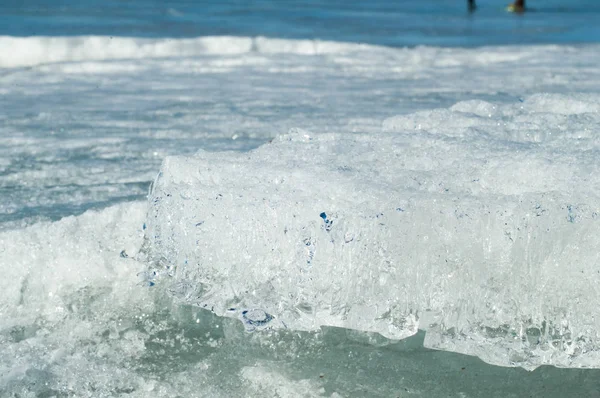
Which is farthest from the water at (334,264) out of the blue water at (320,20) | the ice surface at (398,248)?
the blue water at (320,20)

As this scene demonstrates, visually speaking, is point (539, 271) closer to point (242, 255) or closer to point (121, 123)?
point (242, 255)

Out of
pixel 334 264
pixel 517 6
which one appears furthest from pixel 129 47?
pixel 517 6

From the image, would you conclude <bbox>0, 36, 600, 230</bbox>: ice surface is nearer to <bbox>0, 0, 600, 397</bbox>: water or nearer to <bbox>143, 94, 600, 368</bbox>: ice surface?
<bbox>0, 0, 600, 397</bbox>: water

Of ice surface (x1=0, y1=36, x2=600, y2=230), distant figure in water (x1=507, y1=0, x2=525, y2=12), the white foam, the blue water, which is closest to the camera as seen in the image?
ice surface (x1=0, y1=36, x2=600, y2=230)

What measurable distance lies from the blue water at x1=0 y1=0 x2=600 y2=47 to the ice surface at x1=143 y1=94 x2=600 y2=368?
5.54 meters

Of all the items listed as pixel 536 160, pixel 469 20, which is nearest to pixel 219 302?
pixel 536 160

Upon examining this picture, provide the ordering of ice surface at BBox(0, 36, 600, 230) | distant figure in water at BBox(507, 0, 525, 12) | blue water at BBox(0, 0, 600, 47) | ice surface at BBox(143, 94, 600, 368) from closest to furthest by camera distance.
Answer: ice surface at BBox(143, 94, 600, 368) → ice surface at BBox(0, 36, 600, 230) → blue water at BBox(0, 0, 600, 47) → distant figure in water at BBox(507, 0, 525, 12)

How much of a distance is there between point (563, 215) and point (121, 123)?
2853 mm

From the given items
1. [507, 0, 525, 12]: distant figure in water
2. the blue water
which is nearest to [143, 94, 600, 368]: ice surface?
the blue water

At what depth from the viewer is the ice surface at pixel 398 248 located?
1948 millimetres

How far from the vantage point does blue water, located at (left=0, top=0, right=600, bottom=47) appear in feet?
26.5

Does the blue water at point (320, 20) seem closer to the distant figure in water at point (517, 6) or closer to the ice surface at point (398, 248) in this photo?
the distant figure in water at point (517, 6)

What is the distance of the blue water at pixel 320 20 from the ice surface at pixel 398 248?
554 centimetres

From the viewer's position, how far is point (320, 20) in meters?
9.38
